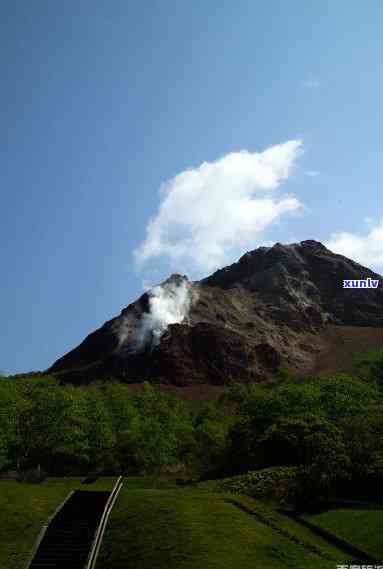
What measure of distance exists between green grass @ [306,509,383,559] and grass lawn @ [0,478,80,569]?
56.2 feet

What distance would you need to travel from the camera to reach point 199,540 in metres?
29.8

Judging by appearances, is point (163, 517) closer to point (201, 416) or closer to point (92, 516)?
point (92, 516)

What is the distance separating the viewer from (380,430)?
47.2 metres

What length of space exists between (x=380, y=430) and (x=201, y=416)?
196ft

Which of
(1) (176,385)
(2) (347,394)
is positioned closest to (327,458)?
(2) (347,394)

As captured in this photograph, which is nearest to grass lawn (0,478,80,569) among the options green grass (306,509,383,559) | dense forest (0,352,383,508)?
dense forest (0,352,383,508)

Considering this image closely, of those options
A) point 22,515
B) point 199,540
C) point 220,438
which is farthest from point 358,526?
point 220,438

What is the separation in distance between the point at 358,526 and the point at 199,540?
390 inches

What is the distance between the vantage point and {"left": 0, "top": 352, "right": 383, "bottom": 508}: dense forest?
4350cm

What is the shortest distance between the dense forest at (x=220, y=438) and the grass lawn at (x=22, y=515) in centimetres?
1527

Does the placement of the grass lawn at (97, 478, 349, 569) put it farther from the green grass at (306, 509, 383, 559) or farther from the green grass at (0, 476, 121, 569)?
the green grass at (0, 476, 121, 569)

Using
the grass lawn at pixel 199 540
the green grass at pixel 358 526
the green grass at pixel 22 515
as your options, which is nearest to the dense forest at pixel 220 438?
the green grass at pixel 358 526

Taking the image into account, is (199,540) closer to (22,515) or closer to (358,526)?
(358,526)

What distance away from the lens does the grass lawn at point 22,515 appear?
92.9 ft
